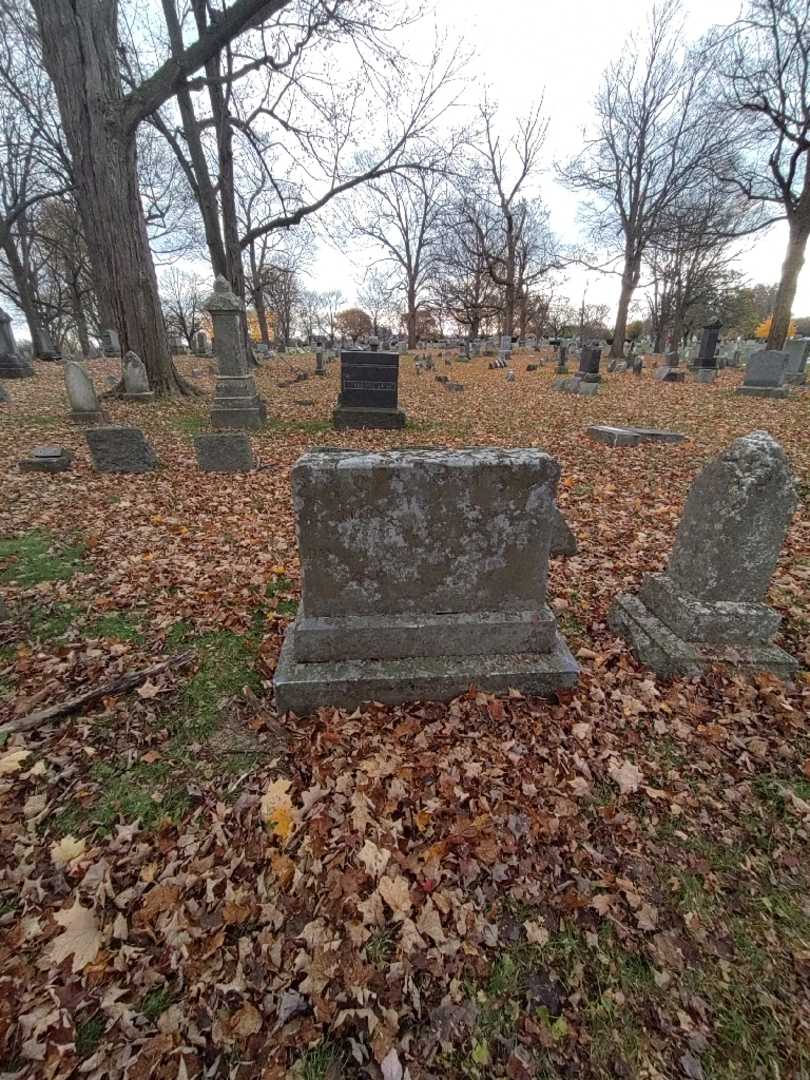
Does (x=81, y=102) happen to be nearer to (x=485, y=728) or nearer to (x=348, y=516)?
(x=348, y=516)

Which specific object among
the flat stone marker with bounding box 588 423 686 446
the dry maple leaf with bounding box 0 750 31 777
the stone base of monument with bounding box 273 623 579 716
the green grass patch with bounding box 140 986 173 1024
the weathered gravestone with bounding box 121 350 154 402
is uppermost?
the weathered gravestone with bounding box 121 350 154 402

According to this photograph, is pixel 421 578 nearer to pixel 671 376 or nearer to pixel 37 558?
pixel 37 558

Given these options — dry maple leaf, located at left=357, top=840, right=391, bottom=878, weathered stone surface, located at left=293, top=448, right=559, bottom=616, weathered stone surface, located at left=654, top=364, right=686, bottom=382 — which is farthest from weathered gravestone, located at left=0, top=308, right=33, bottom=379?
weathered stone surface, located at left=654, top=364, right=686, bottom=382

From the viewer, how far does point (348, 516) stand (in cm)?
265

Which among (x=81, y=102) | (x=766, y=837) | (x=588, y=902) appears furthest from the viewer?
(x=81, y=102)

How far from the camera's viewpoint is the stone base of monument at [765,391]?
43.4ft

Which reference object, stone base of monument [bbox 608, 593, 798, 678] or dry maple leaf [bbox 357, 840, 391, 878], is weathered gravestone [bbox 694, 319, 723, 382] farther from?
dry maple leaf [bbox 357, 840, 391, 878]

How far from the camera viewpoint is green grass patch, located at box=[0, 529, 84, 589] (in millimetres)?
4285

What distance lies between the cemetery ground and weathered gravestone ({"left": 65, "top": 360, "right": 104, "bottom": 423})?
763 cm

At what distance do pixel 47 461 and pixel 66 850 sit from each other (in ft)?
22.8

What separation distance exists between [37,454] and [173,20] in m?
15.1

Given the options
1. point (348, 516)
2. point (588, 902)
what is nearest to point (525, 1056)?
point (588, 902)

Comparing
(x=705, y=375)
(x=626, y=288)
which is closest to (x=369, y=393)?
(x=705, y=375)

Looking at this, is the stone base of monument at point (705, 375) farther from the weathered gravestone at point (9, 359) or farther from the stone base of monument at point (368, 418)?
the weathered gravestone at point (9, 359)
